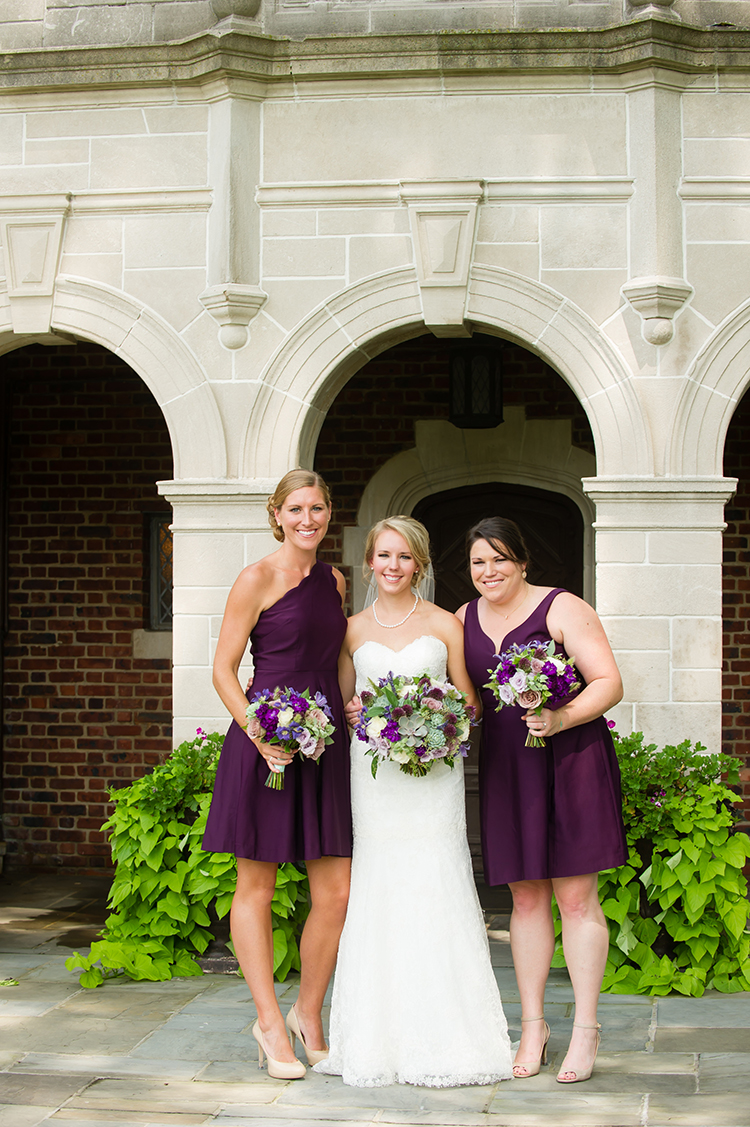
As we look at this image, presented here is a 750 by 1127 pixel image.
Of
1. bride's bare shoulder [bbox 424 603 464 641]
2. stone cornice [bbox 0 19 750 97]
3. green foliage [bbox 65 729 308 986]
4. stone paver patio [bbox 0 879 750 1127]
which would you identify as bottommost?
stone paver patio [bbox 0 879 750 1127]

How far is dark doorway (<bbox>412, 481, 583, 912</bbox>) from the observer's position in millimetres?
6805

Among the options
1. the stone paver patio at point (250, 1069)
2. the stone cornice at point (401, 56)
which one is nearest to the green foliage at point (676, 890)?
the stone paver patio at point (250, 1069)

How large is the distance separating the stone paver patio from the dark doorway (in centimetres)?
248

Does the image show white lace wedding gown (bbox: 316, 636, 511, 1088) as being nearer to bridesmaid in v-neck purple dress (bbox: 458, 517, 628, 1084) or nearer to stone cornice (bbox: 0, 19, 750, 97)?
bridesmaid in v-neck purple dress (bbox: 458, 517, 628, 1084)

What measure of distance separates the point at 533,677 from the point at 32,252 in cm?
331

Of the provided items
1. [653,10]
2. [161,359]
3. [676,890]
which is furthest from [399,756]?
[653,10]

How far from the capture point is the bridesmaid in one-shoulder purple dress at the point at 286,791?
3615mm

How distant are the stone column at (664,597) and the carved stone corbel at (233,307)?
164 centimetres

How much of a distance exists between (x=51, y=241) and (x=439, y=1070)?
383 centimetres

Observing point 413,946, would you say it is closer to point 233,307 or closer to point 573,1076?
point 573,1076

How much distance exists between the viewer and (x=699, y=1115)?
3.26 meters

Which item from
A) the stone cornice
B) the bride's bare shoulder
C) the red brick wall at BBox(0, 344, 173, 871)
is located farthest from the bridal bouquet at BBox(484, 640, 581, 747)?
the red brick wall at BBox(0, 344, 173, 871)

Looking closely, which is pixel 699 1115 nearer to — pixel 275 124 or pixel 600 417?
pixel 600 417

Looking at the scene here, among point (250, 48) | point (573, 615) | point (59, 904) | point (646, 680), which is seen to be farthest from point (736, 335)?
point (59, 904)
